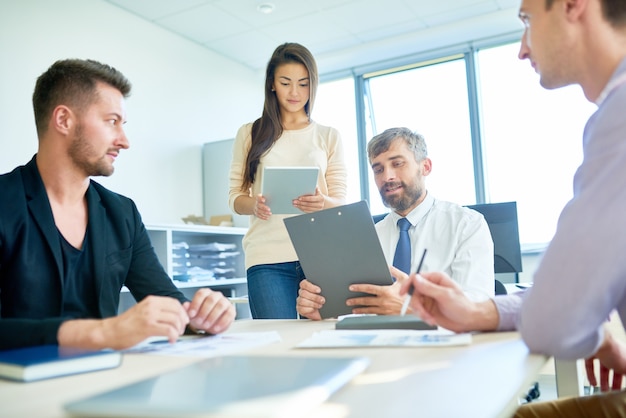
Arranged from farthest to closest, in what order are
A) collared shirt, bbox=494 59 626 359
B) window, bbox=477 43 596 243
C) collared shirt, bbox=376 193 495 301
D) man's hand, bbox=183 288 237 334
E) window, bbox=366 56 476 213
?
window, bbox=366 56 476 213
window, bbox=477 43 596 243
collared shirt, bbox=376 193 495 301
man's hand, bbox=183 288 237 334
collared shirt, bbox=494 59 626 359

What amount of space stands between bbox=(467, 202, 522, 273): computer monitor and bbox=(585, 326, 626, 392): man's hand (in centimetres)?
146

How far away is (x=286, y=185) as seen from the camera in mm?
1978

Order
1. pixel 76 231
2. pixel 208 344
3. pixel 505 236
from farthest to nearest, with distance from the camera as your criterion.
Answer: pixel 505 236 < pixel 76 231 < pixel 208 344

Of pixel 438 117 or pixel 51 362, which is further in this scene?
pixel 438 117

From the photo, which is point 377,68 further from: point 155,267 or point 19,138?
point 155,267

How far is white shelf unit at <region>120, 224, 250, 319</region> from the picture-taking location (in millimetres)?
3338

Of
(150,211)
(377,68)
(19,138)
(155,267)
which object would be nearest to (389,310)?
(155,267)

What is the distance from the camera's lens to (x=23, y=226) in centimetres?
128

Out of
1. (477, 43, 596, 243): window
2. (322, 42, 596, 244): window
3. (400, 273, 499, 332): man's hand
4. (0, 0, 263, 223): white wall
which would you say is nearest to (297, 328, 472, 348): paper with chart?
(400, 273, 499, 332): man's hand

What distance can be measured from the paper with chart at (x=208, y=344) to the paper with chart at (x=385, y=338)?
98 mm

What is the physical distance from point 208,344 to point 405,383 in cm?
49

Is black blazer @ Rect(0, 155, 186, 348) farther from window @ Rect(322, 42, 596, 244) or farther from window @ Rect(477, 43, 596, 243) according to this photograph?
window @ Rect(477, 43, 596, 243)

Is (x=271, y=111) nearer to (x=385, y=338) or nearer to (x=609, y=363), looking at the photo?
(x=385, y=338)

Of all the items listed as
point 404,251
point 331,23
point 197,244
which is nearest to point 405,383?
point 404,251
